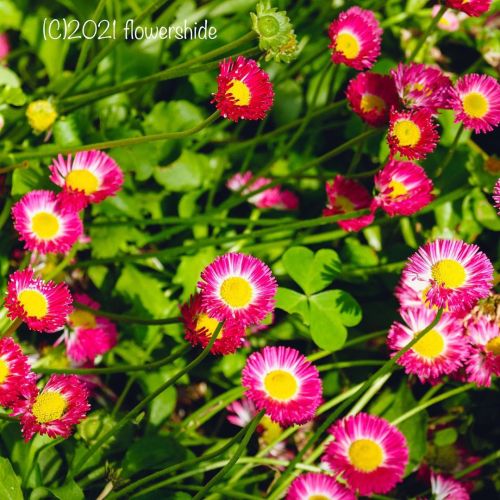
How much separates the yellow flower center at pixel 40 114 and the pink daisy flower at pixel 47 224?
0.18 meters

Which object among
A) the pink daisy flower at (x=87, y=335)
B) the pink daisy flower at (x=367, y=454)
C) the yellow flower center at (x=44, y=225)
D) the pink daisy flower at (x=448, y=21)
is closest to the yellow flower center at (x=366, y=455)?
the pink daisy flower at (x=367, y=454)

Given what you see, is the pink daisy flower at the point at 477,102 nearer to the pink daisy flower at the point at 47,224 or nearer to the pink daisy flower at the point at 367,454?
the pink daisy flower at the point at 367,454

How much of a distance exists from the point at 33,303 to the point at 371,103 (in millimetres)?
670

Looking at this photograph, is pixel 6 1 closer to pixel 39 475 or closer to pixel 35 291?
pixel 35 291

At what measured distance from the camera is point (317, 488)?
3.83 ft

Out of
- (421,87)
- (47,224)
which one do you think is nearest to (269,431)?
(47,224)

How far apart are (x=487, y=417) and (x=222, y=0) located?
1.05 meters

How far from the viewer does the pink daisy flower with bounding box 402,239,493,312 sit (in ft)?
3.48

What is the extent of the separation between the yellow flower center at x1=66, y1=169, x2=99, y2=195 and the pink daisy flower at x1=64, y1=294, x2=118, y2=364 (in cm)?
22

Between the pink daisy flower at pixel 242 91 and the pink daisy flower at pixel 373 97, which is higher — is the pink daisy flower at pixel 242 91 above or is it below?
below

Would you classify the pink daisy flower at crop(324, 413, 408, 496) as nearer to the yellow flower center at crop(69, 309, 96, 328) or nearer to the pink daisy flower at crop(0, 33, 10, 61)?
the yellow flower center at crop(69, 309, 96, 328)

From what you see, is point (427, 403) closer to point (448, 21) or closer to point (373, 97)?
point (373, 97)

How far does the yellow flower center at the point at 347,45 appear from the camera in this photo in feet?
4.27

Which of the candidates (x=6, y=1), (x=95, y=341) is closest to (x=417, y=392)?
(x=95, y=341)
